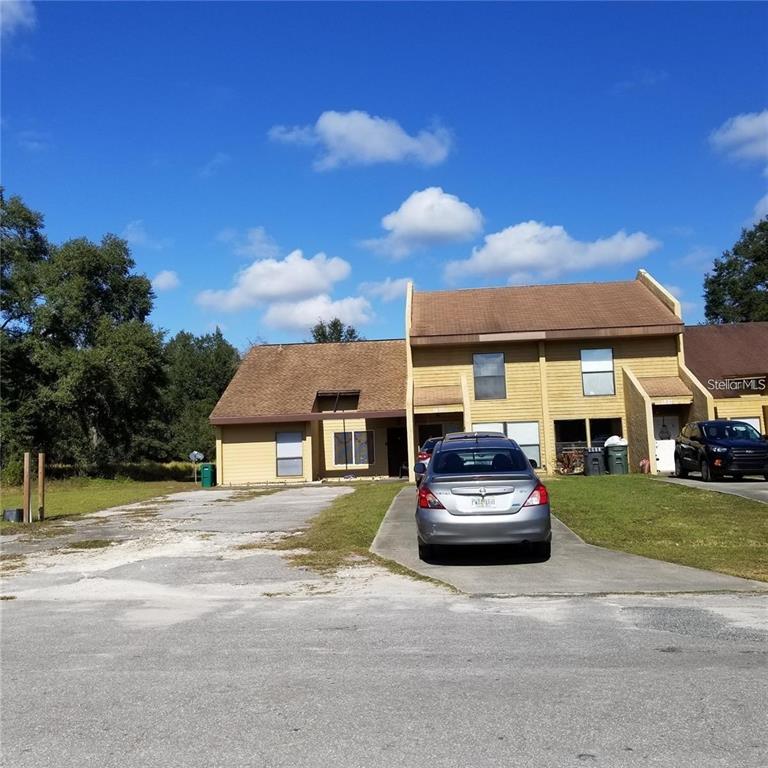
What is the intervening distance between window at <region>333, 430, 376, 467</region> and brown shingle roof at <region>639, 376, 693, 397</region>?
434 inches

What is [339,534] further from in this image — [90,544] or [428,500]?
[90,544]

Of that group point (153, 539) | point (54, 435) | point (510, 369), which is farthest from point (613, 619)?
point (54, 435)

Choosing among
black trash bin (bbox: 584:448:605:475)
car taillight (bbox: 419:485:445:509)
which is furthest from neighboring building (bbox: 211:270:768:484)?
car taillight (bbox: 419:485:445:509)

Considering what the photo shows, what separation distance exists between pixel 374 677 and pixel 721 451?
17.0 m

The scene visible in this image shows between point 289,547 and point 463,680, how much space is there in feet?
23.7

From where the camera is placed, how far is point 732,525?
12.1 meters

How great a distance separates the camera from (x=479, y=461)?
10.2 meters

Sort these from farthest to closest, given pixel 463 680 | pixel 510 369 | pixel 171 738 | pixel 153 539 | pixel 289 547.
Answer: pixel 510 369 < pixel 153 539 < pixel 289 547 < pixel 463 680 < pixel 171 738

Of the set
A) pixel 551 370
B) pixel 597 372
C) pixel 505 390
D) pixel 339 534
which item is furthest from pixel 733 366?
pixel 339 534

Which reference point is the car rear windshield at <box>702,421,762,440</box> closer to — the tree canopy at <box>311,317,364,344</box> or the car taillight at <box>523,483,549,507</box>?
the car taillight at <box>523,483,549,507</box>

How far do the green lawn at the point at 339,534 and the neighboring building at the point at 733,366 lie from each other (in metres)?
14.0

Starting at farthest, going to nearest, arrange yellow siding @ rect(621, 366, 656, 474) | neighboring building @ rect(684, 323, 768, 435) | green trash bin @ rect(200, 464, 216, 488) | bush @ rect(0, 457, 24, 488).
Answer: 1. bush @ rect(0, 457, 24, 488)
2. green trash bin @ rect(200, 464, 216, 488)
3. neighboring building @ rect(684, 323, 768, 435)
4. yellow siding @ rect(621, 366, 656, 474)

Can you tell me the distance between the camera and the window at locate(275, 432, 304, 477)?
30234 millimetres

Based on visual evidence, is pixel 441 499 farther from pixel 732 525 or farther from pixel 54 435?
pixel 54 435
